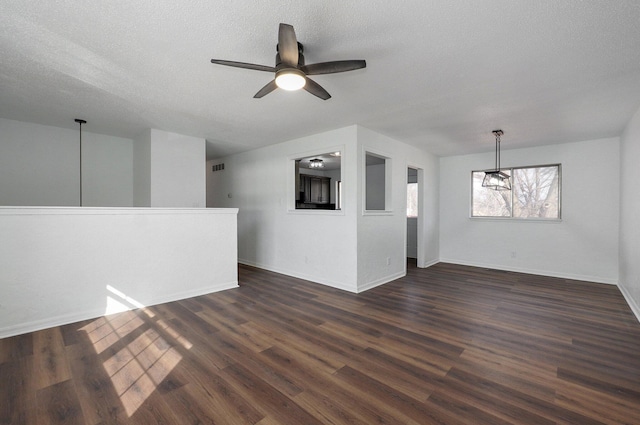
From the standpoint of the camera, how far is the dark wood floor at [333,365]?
1741 millimetres

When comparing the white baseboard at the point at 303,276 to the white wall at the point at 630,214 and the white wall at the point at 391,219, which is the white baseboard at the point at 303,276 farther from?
the white wall at the point at 630,214

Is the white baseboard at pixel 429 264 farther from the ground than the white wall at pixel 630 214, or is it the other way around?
the white wall at pixel 630 214

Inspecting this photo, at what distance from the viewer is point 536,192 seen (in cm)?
563

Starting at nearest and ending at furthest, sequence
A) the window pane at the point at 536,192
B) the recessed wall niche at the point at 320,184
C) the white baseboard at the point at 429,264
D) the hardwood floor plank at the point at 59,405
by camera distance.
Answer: the hardwood floor plank at the point at 59,405 < the window pane at the point at 536,192 < the white baseboard at the point at 429,264 < the recessed wall niche at the point at 320,184

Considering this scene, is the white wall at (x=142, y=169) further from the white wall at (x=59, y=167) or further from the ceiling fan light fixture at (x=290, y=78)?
the ceiling fan light fixture at (x=290, y=78)

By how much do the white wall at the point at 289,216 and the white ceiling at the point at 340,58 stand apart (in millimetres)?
813

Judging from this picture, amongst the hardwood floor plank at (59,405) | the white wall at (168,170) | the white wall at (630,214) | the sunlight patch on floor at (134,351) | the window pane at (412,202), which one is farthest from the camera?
the window pane at (412,202)

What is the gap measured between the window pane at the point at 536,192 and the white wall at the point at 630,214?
0.97 m

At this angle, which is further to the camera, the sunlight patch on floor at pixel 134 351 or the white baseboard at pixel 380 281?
the white baseboard at pixel 380 281

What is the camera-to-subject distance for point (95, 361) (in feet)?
7.52

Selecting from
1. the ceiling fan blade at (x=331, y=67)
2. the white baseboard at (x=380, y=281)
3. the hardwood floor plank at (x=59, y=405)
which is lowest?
the hardwood floor plank at (x=59, y=405)

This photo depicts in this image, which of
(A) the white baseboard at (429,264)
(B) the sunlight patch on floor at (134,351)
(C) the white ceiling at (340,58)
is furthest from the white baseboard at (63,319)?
(A) the white baseboard at (429,264)

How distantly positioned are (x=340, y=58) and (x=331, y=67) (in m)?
0.38

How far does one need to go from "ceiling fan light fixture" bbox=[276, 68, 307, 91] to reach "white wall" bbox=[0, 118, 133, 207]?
454 centimetres
